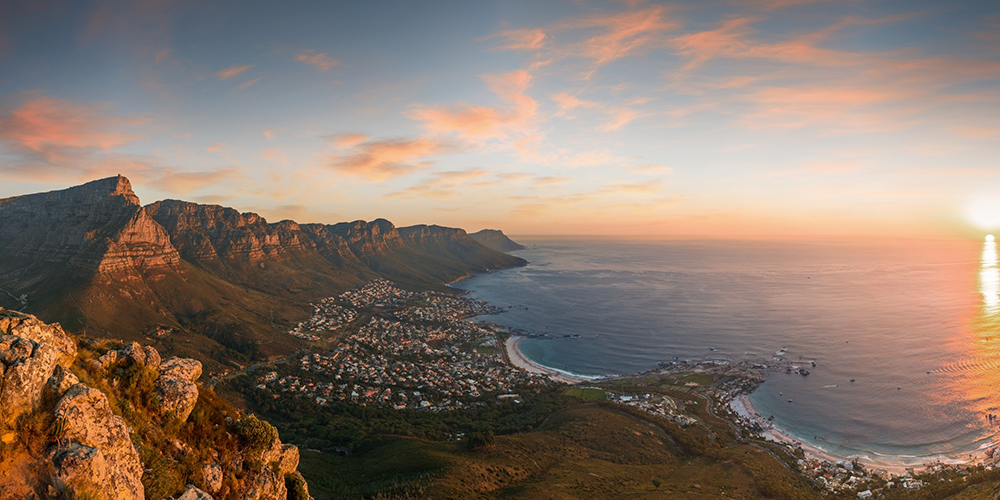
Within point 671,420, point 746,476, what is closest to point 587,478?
point 746,476

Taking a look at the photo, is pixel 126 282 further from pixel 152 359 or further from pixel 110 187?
pixel 152 359

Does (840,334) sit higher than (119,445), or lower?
lower

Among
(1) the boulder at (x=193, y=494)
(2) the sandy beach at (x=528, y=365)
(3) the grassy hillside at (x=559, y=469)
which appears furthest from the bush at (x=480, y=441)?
(2) the sandy beach at (x=528, y=365)

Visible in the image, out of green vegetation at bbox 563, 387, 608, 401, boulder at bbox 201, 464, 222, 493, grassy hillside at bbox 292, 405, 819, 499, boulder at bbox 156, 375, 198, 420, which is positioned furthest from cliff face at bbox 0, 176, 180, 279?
boulder at bbox 201, 464, 222, 493

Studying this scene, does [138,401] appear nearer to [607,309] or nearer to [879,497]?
[879,497]

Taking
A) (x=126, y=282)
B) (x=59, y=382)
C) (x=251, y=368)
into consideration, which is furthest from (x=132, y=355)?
(x=126, y=282)

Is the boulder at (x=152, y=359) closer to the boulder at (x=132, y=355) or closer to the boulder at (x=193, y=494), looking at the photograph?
the boulder at (x=132, y=355)
